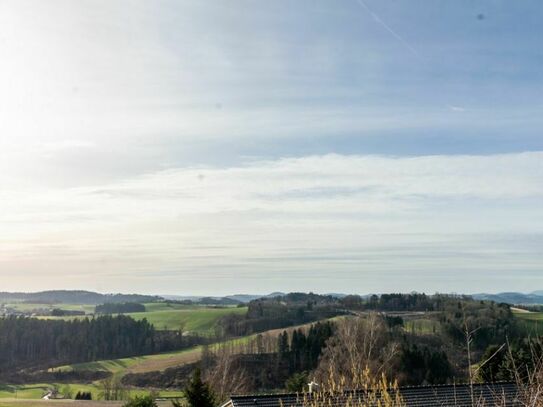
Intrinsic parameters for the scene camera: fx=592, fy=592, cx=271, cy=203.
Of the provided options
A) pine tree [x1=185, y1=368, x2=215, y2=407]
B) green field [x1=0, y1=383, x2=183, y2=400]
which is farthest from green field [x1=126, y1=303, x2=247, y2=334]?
pine tree [x1=185, y1=368, x2=215, y2=407]

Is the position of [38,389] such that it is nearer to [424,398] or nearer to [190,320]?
[190,320]

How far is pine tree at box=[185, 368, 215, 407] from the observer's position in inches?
1028

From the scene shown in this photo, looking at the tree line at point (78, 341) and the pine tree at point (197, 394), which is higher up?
the pine tree at point (197, 394)

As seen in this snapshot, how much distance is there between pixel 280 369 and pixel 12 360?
64981mm

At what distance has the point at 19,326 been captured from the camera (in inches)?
4988

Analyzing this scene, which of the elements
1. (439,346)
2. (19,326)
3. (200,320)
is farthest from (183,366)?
(200,320)

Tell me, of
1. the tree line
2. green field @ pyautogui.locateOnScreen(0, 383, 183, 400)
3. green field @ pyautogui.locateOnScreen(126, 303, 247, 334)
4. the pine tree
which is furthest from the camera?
green field @ pyautogui.locateOnScreen(126, 303, 247, 334)

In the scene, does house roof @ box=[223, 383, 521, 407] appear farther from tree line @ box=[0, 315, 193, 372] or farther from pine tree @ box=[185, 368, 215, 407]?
tree line @ box=[0, 315, 193, 372]

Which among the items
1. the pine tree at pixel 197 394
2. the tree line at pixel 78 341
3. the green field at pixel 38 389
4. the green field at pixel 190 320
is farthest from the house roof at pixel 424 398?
the green field at pixel 190 320

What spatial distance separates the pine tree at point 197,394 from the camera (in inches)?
1028

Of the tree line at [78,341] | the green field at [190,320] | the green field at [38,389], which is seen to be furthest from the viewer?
the green field at [190,320]

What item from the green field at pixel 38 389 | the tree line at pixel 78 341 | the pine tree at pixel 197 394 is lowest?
the green field at pixel 38 389

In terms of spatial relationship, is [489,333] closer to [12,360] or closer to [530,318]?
[530,318]

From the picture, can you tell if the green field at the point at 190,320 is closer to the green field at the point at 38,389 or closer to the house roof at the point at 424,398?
the green field at the point at 38,389
